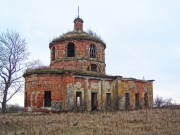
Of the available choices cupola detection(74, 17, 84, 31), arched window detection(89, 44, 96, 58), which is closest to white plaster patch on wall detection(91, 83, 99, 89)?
arched window detection(89, 44, 96, 58)

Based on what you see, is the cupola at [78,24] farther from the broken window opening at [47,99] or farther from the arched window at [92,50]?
the broken window opening at [47,99]

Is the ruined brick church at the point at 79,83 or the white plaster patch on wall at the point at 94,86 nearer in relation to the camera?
the ruined brick church at the point at 79,83

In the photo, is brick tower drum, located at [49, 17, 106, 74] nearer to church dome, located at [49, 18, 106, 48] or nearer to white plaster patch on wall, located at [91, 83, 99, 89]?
church dome, located at [49, 18, 106, 48]

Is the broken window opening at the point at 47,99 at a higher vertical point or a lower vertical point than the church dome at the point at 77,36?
lower

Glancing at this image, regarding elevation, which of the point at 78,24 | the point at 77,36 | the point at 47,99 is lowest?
the point at 47,99

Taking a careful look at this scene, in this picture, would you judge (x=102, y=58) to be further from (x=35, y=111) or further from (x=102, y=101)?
(x=35, y=111)

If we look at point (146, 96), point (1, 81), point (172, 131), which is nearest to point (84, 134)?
point (172, 131)

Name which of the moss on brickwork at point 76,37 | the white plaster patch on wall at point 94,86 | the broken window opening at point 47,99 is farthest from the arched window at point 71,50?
the broken window opening at point 47,99

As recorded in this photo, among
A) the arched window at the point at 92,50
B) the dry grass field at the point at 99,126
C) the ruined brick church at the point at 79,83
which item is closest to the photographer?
the dry grass field at the point at 99,126

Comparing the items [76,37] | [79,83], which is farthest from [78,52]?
[79,83]

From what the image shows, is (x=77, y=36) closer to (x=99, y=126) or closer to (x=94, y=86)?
(x=94, y=86)

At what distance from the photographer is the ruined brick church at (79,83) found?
21969mm

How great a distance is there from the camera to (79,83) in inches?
896

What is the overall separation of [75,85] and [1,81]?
11631mm
